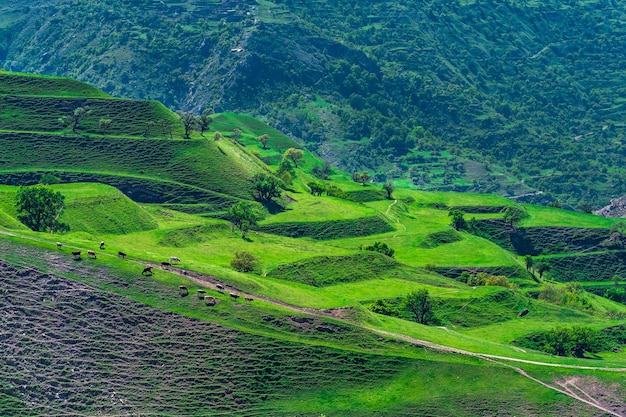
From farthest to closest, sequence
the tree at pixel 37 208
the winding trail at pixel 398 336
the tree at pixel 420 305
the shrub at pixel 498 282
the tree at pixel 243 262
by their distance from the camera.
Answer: the shrub at pixel 498 282 → the tree at pixel 37 208 → the tree at pixel 243 262 → the tree at pixel 420 305 → the winding trail at pixel 398 336

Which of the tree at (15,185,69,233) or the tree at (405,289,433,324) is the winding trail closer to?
the tree at (405,289,433,324)

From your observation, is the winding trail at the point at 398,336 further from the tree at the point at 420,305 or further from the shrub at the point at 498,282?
the shrub at the point at 498,282

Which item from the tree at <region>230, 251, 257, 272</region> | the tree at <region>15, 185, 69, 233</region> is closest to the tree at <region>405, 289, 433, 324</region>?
the tree at <region>230, 251, 257, 272</region>

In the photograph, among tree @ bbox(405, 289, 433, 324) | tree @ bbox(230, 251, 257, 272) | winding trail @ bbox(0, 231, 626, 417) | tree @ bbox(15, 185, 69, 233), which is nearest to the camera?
winding trail @ bbox(0, 231, 626, 417)

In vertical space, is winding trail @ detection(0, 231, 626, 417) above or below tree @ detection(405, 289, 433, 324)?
above

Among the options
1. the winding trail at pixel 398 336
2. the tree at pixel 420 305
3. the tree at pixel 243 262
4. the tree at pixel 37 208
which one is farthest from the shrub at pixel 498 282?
the tree at pixel 37 208

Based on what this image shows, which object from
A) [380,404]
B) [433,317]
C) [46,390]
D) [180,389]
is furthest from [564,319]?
[46,390]
